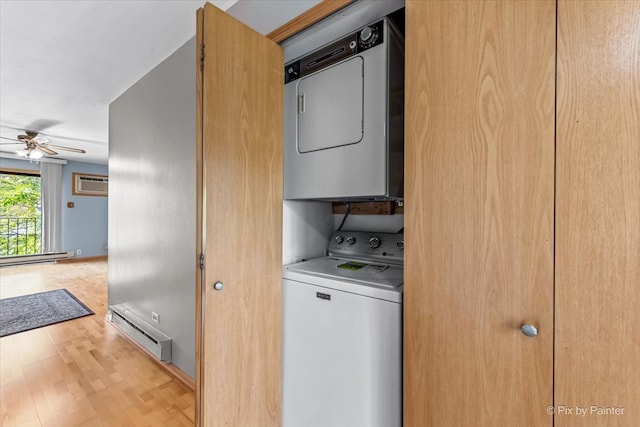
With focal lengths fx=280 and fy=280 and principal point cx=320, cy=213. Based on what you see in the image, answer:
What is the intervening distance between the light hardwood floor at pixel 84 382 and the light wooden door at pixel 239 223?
0.79 metres

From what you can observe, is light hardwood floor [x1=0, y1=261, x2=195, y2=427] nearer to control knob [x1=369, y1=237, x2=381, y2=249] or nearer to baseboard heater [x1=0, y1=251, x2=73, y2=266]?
control knob [x1=369, y1=237, x2=381, y2=249]

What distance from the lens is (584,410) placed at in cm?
66

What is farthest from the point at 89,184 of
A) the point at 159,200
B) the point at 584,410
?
the point at 584,410

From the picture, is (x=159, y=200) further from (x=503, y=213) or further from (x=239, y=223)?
(x=503, y=213)

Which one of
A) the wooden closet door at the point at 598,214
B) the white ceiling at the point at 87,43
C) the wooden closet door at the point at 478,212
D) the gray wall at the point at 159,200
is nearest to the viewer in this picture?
the wooden closet door at the point at 598,214

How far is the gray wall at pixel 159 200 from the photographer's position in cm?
207

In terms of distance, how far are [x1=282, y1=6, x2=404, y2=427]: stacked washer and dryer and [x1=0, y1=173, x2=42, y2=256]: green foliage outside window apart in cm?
771

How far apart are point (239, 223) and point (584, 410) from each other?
1.17m

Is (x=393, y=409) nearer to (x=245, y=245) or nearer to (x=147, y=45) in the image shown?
(x=245, y=245)

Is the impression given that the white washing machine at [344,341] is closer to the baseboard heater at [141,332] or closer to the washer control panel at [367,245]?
the washer control panel at [367,245]

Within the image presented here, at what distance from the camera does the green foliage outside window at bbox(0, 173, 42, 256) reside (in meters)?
5.87

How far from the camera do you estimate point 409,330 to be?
921 millimetres

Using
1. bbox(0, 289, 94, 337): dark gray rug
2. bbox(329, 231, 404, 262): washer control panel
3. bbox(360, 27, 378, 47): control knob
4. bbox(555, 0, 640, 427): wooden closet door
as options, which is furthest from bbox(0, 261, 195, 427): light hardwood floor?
bbox(360, 27, 378, 47): control knob

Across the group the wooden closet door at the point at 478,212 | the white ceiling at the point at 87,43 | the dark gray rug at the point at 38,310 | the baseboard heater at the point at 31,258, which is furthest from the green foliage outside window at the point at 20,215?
the wooden closet door at the point at 478,212
